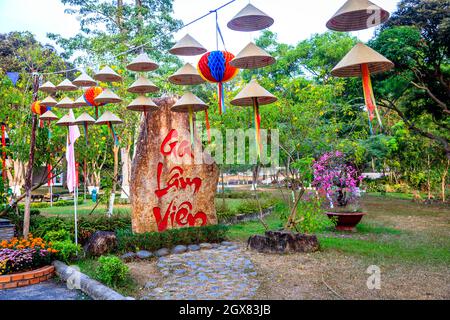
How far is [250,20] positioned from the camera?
17.8ft

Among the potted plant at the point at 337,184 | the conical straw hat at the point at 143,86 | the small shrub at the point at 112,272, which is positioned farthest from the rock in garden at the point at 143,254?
the potted plant at the point at 337,184

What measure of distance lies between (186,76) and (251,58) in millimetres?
1788

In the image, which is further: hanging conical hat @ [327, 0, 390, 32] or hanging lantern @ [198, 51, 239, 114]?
hanging lantern @ [198, 51, 239, 114]

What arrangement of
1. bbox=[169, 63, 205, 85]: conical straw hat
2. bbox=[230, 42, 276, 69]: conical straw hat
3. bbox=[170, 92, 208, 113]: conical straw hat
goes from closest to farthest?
bbox=[230, 42, 276, 69]: conical straw hat, bbox=[169, 63, 205, 85]: conical straw hat, bbox=[170, 92, 208, 113]: conical straw hat

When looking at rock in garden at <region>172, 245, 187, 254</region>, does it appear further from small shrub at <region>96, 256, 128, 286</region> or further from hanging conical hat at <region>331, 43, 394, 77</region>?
hanging conical hat at <region>331, 43, 394, 77</region>

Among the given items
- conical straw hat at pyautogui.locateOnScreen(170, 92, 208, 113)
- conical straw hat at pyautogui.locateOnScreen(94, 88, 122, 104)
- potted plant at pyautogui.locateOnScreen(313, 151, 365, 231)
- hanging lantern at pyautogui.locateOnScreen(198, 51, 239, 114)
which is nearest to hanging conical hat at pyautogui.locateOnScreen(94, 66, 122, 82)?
conical straw hat at pyautogui.locateOnScreen(94, 88, 122, 104)

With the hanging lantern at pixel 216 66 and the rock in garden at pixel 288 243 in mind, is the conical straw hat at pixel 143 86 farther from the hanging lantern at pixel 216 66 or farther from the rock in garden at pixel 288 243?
the rock in garden at pixel 288 243

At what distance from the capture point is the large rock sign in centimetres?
878

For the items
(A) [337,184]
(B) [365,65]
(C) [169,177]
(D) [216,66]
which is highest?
(D) [216,66]

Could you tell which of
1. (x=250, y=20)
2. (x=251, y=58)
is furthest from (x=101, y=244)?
(x=250, y=20)

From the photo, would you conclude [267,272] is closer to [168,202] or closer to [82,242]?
[168,202]

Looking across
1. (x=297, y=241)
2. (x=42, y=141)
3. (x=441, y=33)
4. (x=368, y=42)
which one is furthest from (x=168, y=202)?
(x=441, y=33)

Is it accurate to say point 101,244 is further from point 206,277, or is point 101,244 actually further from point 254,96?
point 254,96

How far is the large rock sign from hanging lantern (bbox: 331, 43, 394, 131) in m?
5.53
